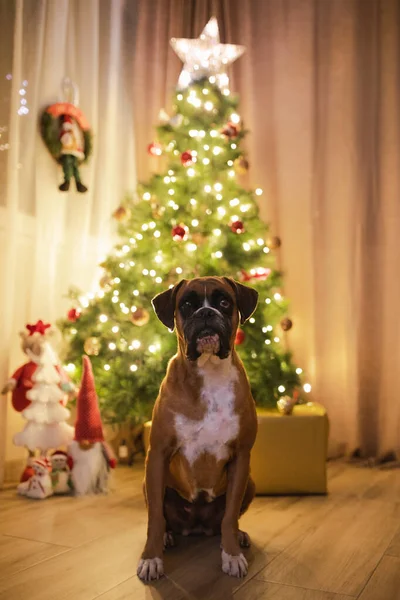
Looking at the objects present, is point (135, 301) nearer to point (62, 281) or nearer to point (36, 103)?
point (62, 281)

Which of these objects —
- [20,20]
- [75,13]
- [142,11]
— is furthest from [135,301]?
[142,11]

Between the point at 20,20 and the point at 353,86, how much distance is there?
219 cm

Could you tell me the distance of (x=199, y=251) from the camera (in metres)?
3.59

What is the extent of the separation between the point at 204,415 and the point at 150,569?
1.64 feet

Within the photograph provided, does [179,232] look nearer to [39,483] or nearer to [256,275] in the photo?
[256,275]

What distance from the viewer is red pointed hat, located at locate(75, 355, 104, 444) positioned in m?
3.11

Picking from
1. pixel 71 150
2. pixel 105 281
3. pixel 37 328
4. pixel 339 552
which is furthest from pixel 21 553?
pixel 71 150

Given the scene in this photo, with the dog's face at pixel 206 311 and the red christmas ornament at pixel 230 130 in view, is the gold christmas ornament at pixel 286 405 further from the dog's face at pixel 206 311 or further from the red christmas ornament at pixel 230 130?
the red christmas ornament at pixel 230 130

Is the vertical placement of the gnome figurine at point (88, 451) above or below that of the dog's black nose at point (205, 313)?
below

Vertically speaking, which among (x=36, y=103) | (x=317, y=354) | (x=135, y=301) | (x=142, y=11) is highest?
(x=142, y=11)

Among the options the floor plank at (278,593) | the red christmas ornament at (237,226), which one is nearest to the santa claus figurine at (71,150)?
the red christmas ornament at (237,226)

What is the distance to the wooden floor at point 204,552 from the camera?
71.6 inches

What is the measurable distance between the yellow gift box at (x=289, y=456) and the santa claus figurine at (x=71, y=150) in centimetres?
183

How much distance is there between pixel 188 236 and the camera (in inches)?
144
